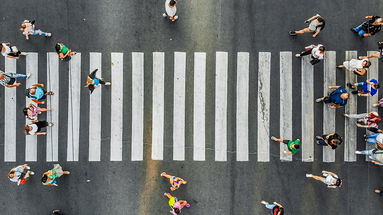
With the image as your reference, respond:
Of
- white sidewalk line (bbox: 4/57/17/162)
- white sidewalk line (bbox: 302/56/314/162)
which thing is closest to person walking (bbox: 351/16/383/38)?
white sidewalk line (bbox: 302/56/314/162)

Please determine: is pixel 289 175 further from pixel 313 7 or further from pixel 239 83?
pixel 313 7

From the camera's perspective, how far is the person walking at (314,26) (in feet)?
31.5

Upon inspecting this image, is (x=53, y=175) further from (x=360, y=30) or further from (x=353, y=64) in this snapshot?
(x=360, y=30)

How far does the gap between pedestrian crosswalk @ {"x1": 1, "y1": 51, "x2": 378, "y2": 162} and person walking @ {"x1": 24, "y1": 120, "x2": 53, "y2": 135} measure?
0.32 meters

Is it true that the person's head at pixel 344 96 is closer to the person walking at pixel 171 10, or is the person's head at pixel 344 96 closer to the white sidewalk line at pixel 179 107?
the white sidewalk line at pixel 179 107

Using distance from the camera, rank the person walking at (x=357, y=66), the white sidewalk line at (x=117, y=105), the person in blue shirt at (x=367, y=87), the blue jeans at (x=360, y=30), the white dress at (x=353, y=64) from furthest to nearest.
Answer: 1. the white sidewalk line at (x=117, y=105)
2. the blue jeans at (x=360, y=30)
3. the person in blue shirt at (x=367, y=87)
4. the white dress at (x=353, y=64)
5. the person walking at (x=357, y=66)

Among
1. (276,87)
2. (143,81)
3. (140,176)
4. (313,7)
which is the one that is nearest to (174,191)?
(140,176)

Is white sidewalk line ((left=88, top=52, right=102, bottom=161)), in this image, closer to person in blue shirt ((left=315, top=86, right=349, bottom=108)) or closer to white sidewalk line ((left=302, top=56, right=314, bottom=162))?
white sidewalk line ((left=302, top=56, right=314, bottom=162))

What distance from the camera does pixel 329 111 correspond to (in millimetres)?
10484

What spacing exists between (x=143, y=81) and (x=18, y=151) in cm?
519

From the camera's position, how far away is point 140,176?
10.5m

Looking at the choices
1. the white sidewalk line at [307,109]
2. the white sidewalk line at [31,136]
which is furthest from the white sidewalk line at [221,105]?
the white sidewalk line at [31,136]

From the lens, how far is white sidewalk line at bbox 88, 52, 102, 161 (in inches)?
412

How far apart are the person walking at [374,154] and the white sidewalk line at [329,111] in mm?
1005
